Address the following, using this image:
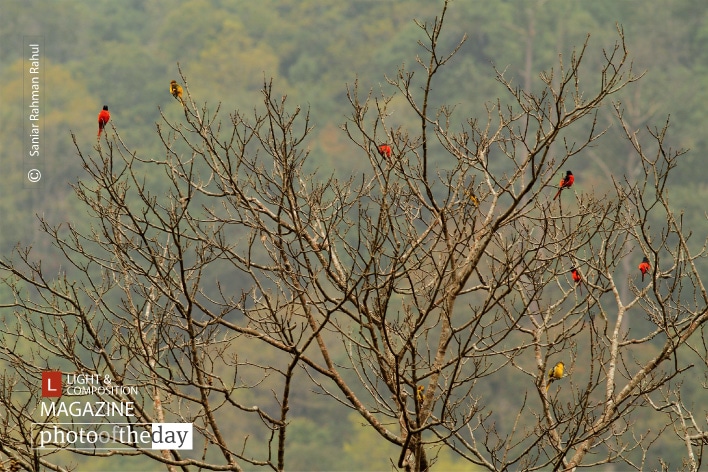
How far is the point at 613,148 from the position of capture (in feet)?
85.3

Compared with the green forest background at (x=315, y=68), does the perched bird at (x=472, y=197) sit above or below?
below

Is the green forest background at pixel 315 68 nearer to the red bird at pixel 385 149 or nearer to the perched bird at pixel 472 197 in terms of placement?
the red bird at pixel 385 149

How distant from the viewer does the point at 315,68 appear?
119 feet

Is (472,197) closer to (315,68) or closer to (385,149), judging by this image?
(385,149)

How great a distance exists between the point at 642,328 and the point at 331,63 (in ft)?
58.6

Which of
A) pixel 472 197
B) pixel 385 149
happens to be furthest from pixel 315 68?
pixel 472 197

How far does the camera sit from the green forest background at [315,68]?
26.0 m

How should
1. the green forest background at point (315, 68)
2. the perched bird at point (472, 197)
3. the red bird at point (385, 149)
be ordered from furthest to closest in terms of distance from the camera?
the green forest background at point (315, 68)
the red bird at point (385, 149)
the perched bird at point (472, 197)

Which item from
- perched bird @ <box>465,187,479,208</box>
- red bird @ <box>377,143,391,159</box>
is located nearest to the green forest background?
red bird @ <box>377,143,391,159</box>

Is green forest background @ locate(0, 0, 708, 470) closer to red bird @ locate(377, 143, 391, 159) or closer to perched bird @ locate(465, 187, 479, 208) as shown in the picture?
red bird @ locate(377, 143, 391, 159)

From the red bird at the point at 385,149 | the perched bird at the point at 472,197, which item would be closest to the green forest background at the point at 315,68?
the red bird at the point at 385,149

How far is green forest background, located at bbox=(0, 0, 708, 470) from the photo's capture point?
26016mm

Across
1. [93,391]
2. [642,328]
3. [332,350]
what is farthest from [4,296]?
[93,391]

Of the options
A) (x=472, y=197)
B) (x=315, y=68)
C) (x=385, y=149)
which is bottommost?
(x=472, y=197)
